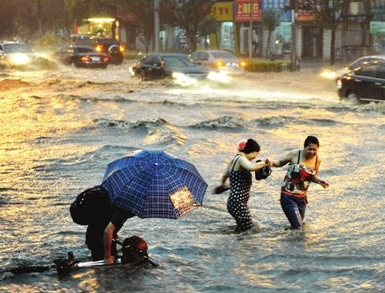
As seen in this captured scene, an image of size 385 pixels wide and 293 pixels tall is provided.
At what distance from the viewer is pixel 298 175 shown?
10195 millimetres

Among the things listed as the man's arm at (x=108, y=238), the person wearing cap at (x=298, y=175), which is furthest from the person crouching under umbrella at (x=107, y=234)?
the person wearing cap at (x=298, y=175)

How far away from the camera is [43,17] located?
329 feet

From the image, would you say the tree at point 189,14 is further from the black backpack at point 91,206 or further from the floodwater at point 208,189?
the black backpack at point 91,206

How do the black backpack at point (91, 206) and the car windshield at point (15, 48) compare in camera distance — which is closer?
the black backpack at point (91, 206)

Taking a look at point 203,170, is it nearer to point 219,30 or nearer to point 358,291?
point 358,291

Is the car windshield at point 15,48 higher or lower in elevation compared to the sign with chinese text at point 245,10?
lower

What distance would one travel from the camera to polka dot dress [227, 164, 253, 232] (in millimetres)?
10344

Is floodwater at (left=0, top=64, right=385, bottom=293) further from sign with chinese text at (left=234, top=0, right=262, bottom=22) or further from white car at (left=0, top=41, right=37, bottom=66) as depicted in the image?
sign with chinese text at (left=234, top=0, right=262, bottom=22)

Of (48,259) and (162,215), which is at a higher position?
(162,215)

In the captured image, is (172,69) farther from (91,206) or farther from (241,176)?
(91,206)

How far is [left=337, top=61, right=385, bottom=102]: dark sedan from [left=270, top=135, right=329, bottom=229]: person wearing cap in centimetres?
1494

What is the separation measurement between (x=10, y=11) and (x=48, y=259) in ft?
278

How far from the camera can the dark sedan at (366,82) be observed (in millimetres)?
24859

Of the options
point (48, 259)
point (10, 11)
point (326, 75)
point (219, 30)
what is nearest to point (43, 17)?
point (10, 11)
